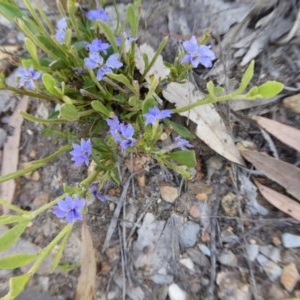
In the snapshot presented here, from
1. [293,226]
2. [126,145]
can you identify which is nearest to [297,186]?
[293,226]

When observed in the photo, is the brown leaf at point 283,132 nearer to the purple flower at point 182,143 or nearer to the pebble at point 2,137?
the purple flower at point 182,143

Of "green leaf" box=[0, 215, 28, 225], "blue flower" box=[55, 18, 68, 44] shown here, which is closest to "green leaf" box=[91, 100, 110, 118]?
"blue flower" box=[55, 18, 68, 44]

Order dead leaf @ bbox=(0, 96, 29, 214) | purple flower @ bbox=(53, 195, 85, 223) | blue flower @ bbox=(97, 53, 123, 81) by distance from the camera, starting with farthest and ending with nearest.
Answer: dead leaf @ bbox=(0, 96, 29, 214), blue flower @ bbox=(97, 53, 123, 81), purple flower @ bbox=(53, 195, 85, 223)

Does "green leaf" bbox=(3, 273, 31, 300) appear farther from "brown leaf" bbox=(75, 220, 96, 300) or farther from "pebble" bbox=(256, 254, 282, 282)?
"pebble" bbox=(256, 254, 282, 282)

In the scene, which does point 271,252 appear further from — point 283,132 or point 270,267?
point 283,132

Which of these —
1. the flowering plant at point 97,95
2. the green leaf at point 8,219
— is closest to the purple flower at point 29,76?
the flowering plant at point 97,95

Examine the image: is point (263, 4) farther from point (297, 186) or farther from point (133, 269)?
point (133, 269)

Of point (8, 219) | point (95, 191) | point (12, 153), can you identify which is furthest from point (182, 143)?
point (12, 153)
